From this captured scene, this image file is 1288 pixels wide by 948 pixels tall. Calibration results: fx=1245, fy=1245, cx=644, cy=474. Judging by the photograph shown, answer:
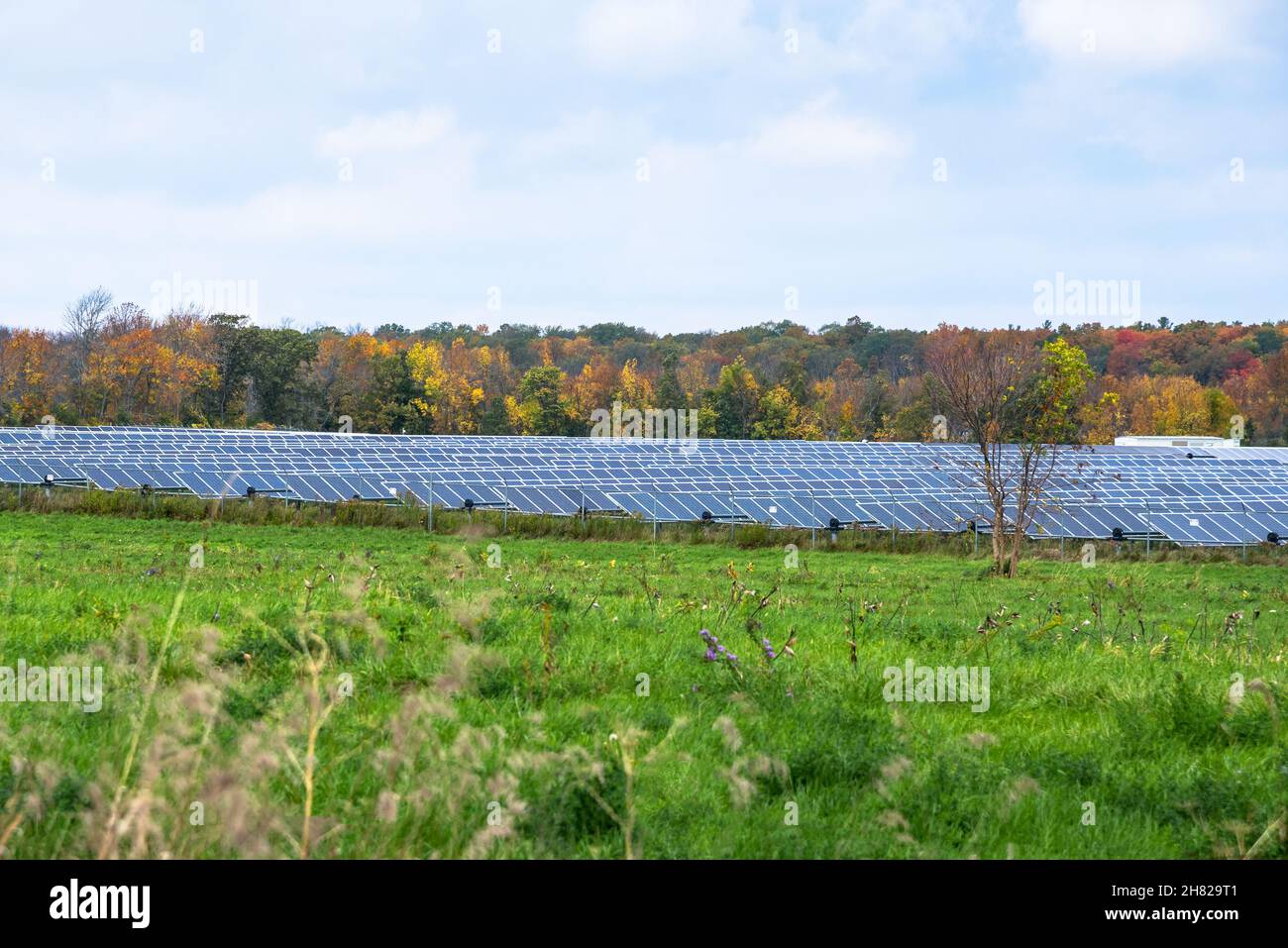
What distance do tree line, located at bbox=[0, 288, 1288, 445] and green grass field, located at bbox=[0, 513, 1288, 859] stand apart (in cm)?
4612

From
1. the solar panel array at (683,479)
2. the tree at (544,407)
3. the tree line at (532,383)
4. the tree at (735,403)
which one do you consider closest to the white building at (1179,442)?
the tree line at (532,383)

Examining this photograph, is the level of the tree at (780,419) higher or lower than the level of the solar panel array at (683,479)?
higher

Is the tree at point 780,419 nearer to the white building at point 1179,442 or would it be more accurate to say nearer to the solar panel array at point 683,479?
the white building at point 1179,442

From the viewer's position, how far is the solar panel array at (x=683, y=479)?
31.3m

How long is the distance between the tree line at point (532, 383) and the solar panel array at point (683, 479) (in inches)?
560

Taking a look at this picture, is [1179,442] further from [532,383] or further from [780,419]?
[532,383]

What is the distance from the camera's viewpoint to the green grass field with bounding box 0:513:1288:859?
4082 mm

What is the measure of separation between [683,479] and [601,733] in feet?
101

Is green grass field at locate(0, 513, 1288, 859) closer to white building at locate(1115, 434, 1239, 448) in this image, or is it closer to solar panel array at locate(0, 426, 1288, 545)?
solar panel array at locate(0, 426, 1288, 545)

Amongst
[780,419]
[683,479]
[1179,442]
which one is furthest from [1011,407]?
[780,419]

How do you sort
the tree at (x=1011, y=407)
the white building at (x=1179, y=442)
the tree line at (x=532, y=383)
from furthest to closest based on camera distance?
the tree line at (x=532, y=383)
the white building at (x=1179, y=442)
the tree at (x=1011, y=407)

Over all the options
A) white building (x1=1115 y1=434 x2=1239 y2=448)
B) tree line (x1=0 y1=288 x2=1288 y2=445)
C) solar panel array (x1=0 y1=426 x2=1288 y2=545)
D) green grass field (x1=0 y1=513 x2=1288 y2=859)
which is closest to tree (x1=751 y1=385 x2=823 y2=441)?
tree line (x1=0 y1=288 x2=1288 y2=445)

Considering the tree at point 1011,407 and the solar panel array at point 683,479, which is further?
the solar panel array at point 683,479

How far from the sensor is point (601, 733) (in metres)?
5.70
